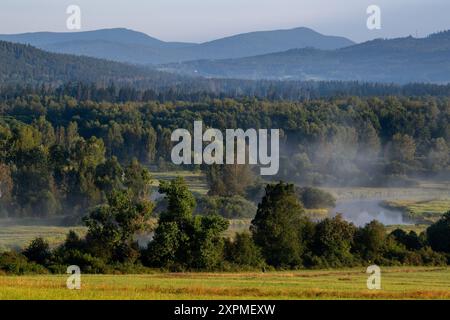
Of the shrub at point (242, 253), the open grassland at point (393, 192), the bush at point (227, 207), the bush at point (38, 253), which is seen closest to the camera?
the bush at point (38, 253)

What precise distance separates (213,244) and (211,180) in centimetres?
4103

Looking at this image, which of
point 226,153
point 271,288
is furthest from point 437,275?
point 226,153

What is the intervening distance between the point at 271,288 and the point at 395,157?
8207 centimetres

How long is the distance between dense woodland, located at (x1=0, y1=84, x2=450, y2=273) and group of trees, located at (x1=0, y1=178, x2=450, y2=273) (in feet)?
0.19

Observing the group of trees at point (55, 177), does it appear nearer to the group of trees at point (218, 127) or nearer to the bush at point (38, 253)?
the group of trees at point (218, 127)

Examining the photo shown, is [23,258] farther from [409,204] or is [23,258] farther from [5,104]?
[5,104]

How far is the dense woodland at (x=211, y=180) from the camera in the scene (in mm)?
40250

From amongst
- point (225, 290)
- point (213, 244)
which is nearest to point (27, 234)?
point (213, 244)

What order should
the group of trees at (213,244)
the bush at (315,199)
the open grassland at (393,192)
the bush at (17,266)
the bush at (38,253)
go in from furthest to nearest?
the open grassland at (393,192) → the bush at (315,199) → the group of trees at (213,244) → the bush at (38,253) → the bush at (17,266)

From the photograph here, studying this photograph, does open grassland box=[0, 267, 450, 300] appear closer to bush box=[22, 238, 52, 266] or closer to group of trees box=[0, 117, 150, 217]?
bush box=[22, 238, 52, 266]

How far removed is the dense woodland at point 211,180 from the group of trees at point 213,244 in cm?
6

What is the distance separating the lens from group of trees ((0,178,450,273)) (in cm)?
3928

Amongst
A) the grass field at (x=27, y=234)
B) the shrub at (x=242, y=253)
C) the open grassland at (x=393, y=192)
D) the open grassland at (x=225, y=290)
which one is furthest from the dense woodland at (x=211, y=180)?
the open grassland at (x=225, y=290)

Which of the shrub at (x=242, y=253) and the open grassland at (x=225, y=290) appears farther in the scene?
the shrub at (x=242, y=253)
